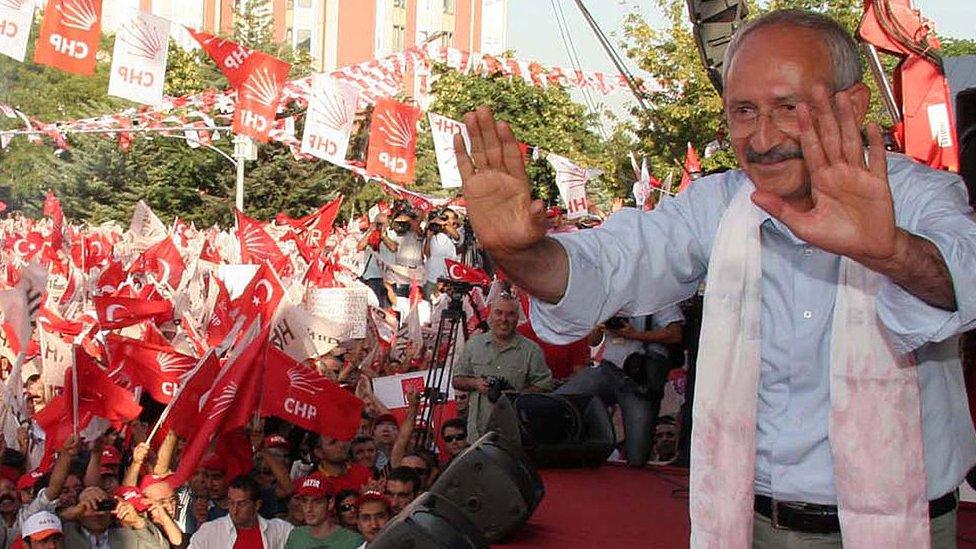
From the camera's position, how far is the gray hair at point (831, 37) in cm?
255

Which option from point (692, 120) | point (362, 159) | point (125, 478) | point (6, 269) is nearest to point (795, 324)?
point (125, 478)

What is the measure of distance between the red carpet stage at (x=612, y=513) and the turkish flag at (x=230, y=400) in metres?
1.88

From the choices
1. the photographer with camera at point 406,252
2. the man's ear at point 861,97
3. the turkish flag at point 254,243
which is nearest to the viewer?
the man's ear at point 861,97

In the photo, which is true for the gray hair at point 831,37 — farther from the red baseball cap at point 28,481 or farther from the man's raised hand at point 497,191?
the red baseball cap at point 28,481

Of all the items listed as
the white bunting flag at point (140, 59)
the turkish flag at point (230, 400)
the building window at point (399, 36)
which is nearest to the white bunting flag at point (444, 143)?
the white bunting flag at point (140, 59)

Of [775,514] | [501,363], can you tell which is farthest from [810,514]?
[501,363]

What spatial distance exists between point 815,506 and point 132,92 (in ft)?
48.6

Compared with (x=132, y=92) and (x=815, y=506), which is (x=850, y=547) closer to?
(x=815, y=506)

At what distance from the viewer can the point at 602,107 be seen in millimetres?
37094

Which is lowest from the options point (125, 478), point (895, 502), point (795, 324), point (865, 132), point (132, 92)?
point (125, 478)

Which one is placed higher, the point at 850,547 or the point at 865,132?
the point at 865,132

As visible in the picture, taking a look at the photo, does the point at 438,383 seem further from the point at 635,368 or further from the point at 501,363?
the point at 635,368

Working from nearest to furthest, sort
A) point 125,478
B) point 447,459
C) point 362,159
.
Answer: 1. point 125,478
2. point 447,459
3. point 362,159

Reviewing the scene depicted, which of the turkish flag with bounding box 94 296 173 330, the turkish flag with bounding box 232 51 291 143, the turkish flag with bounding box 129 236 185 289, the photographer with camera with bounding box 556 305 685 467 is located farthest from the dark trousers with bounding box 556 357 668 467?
the turkish flag with bounding box 232 51 291 143
